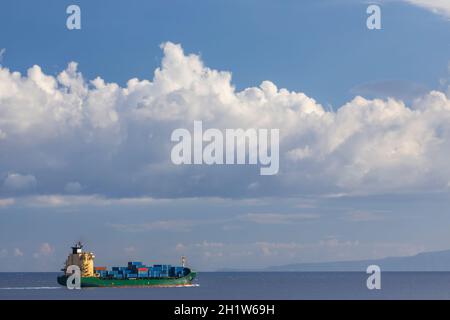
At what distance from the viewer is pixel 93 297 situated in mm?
198375
